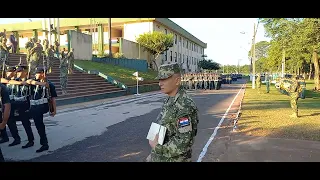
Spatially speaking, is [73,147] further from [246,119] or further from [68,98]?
[68,98]

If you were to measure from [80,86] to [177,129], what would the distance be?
53.2ft

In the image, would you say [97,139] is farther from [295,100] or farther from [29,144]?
[295,100]

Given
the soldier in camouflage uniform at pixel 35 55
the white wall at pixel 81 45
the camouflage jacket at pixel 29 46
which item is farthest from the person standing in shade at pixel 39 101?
the white wall at pixel 81 45

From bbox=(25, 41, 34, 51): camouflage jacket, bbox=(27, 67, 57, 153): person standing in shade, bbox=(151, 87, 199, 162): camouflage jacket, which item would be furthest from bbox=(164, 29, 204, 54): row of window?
bbox=(151, 87, 199, 162): camouflage jacket

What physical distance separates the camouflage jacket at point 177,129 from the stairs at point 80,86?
12209 millimetres

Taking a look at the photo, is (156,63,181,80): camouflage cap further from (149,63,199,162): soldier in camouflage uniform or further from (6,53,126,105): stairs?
(6,53,126,105): stairs

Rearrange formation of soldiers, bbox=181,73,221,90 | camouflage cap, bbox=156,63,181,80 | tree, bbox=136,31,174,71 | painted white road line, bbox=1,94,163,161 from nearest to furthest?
camouflage cap, bbox=156,63,181,80 < painted white road line, bbox=1,94,163,161 < formation of soldiers, bbox=181,73,221,90 < tree, bbox=136,31,174,71

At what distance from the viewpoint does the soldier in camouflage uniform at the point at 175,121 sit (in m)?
2.40

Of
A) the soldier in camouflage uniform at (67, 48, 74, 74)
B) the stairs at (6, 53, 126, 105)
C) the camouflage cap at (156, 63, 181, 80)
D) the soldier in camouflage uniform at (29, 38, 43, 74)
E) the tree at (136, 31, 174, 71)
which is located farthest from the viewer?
the tree at (136, 31, 174, 71)

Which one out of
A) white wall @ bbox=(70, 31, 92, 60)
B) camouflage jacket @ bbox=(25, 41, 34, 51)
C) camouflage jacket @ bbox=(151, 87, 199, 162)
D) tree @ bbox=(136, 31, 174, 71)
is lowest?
camouflage jacket @ bbox=(151, 87, 199, 162)

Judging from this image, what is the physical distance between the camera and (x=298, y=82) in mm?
10312

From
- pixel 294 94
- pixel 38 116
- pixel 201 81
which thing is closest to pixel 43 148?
pixel 38 116

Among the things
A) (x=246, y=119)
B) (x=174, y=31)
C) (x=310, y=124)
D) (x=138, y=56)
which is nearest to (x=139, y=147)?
(x=246, y=119)

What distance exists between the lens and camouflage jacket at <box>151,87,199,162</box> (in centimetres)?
239
